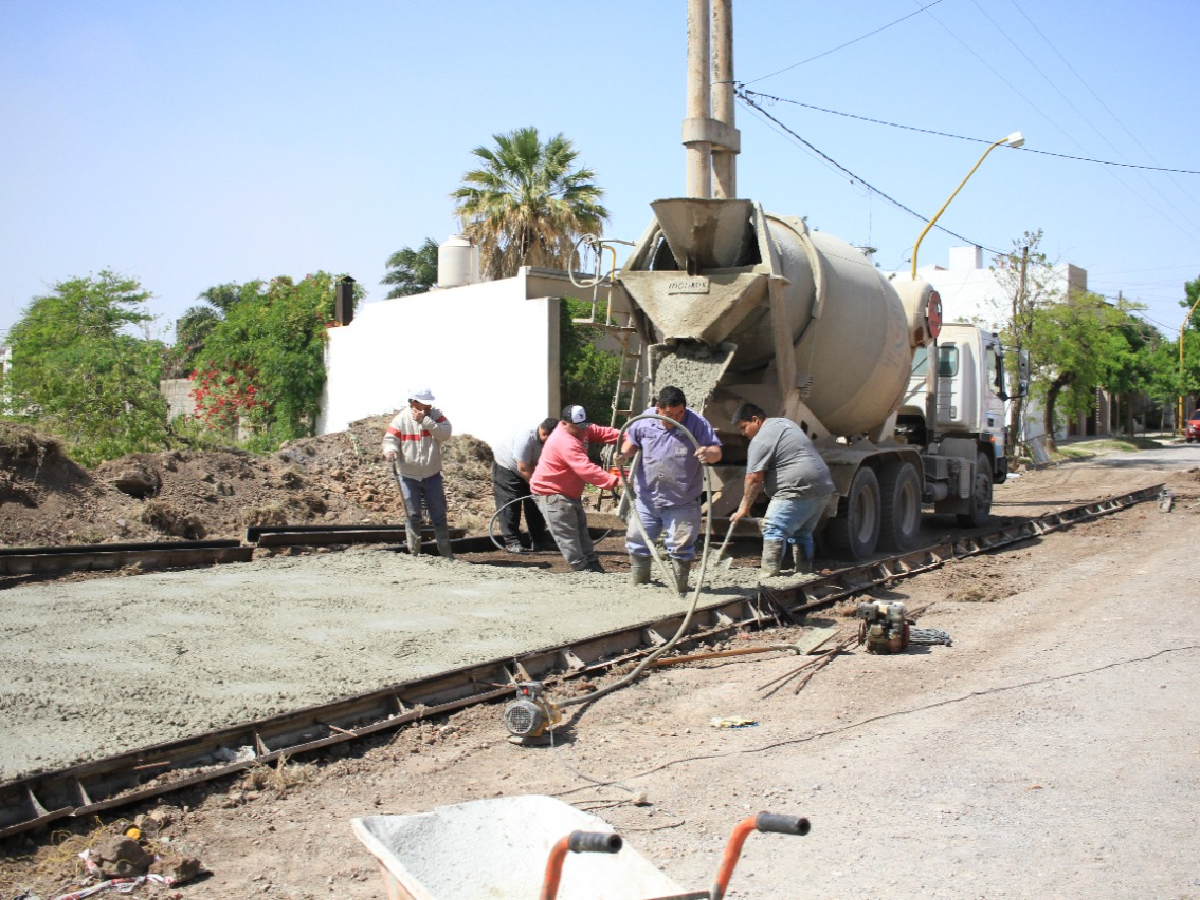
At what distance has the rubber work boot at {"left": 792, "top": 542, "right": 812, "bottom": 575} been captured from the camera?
10633 millimetres

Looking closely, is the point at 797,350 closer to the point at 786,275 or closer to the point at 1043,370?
the point at 786,275

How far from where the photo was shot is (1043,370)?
35.0 meters

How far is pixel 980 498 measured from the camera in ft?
53.3

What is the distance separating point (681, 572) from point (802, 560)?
1944 millimetres

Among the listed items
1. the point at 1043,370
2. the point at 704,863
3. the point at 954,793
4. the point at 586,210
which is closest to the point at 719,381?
the point at 954,793

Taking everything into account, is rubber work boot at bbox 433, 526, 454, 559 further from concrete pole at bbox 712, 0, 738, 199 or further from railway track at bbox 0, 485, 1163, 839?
concrete pole at bbox 712, 0, 738, 199

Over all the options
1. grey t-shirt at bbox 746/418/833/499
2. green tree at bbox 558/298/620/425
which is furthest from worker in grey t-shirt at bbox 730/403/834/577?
green tree at bbox 558/298/620/425

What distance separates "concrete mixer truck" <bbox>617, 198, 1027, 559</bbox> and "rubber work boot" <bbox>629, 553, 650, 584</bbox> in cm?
190

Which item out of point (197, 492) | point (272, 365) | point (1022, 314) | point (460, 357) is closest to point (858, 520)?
point (197, 492)

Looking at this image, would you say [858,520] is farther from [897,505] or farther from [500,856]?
[500,856]

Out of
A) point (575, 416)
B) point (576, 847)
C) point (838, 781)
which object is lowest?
point (838, 781)

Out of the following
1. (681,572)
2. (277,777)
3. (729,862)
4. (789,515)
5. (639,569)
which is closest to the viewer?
(729,862)

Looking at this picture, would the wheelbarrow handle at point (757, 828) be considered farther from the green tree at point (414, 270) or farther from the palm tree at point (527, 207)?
the green tree at point (414, 270)

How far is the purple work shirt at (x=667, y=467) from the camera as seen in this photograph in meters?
8.98
